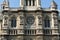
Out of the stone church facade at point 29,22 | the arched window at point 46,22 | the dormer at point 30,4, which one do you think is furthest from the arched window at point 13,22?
the arched window at point 46,22

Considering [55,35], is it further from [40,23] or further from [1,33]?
[1,33]

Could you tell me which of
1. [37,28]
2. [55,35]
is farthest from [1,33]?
[55,35]

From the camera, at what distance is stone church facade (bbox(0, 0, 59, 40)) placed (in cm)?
4597

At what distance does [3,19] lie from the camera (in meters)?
46.8

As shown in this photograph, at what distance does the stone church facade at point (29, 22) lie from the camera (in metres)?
46.0

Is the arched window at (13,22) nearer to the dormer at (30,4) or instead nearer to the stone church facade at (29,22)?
the stone church facade at (29,22)

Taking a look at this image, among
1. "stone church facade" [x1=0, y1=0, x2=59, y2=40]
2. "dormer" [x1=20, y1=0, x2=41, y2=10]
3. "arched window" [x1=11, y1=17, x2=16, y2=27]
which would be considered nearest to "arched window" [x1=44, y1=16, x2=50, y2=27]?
"stone church facade" [x1=0, y1=0, x2=59, y2=40]

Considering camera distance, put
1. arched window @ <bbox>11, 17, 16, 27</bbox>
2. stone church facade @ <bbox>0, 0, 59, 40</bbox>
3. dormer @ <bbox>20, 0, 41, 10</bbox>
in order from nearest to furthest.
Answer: stone church facade @ <bbox>0, 0, 59, 40</bbox> → arched window @ <bbox>11, 17, 16, 27</bbox> → dormer @ <bbox>20, 0, 41, 10</bbox>

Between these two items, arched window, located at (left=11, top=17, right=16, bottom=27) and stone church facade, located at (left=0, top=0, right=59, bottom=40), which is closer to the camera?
stone church facade, located at (left=0, top=0, right=59, bottom=40)

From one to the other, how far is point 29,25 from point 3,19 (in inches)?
196

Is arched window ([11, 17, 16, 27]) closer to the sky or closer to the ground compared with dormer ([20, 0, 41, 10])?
closer to the ground

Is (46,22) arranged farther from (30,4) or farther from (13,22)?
(13,22)

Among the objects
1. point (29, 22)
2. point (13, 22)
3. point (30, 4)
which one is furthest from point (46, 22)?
point (13, 22)

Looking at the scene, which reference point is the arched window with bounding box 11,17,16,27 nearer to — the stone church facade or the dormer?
the stone church facade
